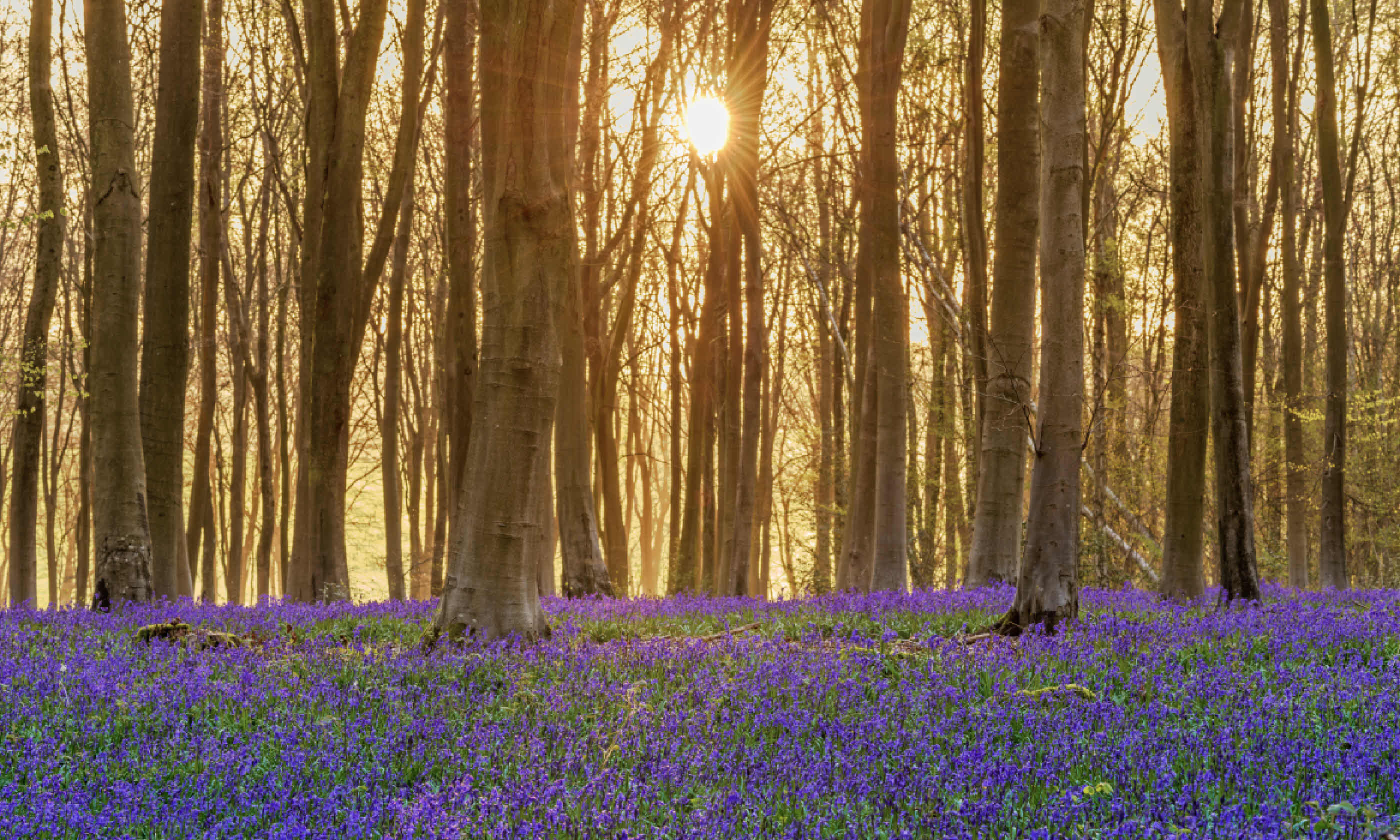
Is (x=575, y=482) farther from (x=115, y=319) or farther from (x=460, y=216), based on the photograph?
(x=115, y=319)

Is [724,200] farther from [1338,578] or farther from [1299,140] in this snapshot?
[1299,140]

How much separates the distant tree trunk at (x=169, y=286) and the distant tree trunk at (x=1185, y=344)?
32.9 feet

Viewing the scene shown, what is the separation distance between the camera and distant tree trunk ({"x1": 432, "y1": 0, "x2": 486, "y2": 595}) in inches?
504

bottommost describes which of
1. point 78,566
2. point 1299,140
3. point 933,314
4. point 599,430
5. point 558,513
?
point 78,566

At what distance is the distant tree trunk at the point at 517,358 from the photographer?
22.8ft

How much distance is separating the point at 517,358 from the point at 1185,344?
709 centimetres

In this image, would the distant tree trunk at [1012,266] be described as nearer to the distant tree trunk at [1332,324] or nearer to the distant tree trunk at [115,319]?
the distant tree trunk at [1332,324]

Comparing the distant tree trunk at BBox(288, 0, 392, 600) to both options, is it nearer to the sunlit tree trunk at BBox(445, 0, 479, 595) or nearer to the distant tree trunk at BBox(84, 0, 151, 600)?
the sunlit tree trunk at BBox(445, 0, 479, 595)

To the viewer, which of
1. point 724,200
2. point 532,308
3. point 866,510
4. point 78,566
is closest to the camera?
point 532,308

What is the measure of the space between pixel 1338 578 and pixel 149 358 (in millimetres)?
15808

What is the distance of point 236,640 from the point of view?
277 inches

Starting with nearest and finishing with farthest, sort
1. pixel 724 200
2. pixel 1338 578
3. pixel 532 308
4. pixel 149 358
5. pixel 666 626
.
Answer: pixel 532 308, pixel 666 626, pixel 149 358, pixel 1338 578, pixel 724 200

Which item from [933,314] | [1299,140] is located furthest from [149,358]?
[1299,140]

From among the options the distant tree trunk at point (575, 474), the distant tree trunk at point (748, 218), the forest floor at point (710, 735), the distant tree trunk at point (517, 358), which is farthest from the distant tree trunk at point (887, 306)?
the distant tree trunk at point (517, 358)
